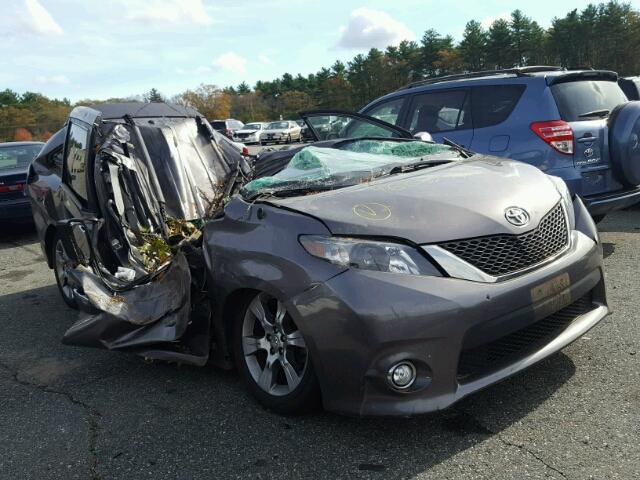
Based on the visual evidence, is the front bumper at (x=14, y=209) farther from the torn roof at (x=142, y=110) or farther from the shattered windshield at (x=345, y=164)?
the shattered windshield at (x=345, y=164)

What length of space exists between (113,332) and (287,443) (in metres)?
1.46

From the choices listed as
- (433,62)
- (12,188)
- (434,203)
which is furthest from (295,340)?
(433,62)

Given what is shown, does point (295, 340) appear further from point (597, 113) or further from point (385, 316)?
point (597, 113)

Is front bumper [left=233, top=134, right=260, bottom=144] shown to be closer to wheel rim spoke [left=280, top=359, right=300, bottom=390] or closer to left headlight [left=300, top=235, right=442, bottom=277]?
wheel rim spoke [left=280, top=359, right=300, bottom=390]

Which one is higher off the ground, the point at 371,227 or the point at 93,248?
the point at 371,227

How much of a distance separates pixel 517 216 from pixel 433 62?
70.9 metres

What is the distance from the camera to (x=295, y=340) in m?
2.97

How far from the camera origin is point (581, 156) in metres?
5.39

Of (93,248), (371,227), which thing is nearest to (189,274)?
(93,248)

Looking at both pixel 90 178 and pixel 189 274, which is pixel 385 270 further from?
pixel 90 178

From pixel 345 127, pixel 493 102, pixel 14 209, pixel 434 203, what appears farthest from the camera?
pixel 14 209

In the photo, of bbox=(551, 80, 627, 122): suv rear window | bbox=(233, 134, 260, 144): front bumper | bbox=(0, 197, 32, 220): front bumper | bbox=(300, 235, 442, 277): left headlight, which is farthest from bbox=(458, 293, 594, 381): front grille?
bbox=(233, 134, 260, 144): front bumper

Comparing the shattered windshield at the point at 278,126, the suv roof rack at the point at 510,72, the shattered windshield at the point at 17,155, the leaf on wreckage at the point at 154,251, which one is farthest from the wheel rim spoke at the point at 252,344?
the shattered windshield at the point at 278,126

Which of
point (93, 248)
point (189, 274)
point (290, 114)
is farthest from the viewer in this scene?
point (290, 114)
